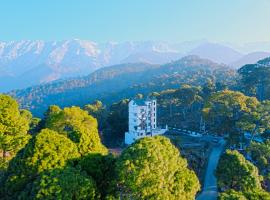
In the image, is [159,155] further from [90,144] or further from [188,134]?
[188,134]

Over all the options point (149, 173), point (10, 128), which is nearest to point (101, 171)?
point (149, 173)

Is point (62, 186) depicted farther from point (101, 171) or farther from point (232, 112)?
point (232, 112)

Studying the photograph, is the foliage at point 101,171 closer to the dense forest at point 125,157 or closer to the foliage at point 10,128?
the dense forest at point 125,157

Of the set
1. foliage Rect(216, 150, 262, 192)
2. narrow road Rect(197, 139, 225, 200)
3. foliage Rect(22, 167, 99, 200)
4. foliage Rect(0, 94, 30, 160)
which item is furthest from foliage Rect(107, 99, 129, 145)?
foliage Rect(22, 167, 99, 200)

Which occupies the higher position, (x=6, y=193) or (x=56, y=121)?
(x=6, y=193)

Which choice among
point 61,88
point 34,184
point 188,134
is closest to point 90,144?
point 34,184

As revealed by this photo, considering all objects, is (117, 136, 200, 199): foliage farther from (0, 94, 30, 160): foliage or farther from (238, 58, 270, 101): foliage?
(238, 58, 270, 101): foliage

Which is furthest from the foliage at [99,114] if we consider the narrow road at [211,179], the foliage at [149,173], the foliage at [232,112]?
the foliage at [149,173]
